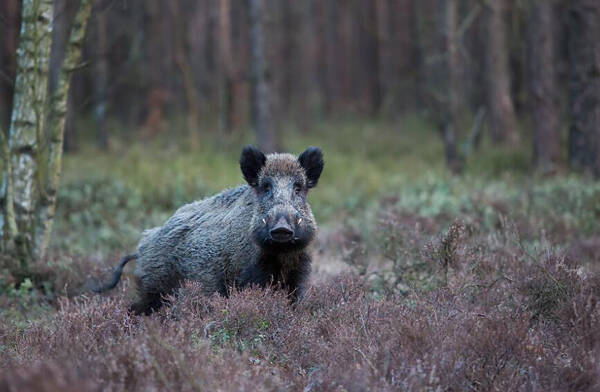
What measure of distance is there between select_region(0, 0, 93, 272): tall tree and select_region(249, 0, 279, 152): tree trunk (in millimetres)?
11275

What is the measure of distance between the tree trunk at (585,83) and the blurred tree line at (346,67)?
2 cm

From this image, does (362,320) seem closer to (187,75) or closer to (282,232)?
(282,232)

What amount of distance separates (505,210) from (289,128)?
18.5 meters

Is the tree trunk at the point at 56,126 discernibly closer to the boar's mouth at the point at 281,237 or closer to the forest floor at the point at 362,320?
the forest floor at the point at 362,320

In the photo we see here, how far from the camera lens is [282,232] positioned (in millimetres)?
5645

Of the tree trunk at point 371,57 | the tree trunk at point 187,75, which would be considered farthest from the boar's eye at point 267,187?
the tree trunk at point 371,57

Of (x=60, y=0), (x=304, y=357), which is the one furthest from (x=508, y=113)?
(x=304, y=357)

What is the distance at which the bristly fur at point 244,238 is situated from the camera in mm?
5969

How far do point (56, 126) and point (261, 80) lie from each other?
11.7 metres

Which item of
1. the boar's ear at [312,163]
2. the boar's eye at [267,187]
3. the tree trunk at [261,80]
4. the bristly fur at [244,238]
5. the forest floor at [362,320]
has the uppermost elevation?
the tree trunk at [261,80]

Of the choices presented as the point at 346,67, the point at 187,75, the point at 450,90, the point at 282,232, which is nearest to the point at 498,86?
the point at 450,90

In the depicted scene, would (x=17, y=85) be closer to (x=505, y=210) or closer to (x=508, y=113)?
(x=505, y=210)

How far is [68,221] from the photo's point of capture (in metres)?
12.5

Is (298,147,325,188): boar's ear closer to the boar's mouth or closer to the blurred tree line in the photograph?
the boar's mouth
